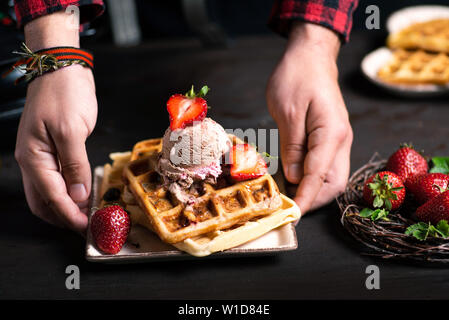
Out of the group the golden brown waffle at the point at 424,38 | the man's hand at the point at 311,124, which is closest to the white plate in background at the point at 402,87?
the golden brown waffle at the point at 424,38

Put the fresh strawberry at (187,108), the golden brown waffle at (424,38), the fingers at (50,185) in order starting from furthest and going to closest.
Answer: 1. the golden brown waffle at (424,38)
2. the fingers at (50,185)
3. the fresh strawberry at (187,108)

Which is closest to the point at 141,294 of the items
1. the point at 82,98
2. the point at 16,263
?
the point at 16,263

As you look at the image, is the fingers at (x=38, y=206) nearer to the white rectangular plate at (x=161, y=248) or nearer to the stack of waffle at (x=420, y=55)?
the white rectangular plate at (x=161, y=248)

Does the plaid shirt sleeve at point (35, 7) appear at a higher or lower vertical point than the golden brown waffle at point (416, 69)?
higher

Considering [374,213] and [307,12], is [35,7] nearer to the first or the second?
[307,12]

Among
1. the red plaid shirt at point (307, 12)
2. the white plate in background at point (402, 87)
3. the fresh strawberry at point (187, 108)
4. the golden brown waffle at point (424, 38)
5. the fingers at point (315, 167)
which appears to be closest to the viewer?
the fresh strawberry at point (187, 108)

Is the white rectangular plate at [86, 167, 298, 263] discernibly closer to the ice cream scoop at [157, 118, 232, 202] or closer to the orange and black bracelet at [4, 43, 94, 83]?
the ice cream scoop at [157, 118, 232, 202]

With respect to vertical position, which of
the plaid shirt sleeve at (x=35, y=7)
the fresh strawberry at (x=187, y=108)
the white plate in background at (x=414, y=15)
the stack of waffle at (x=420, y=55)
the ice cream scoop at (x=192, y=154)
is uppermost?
the plaid shirt sleeve at (x=35, y=7)
